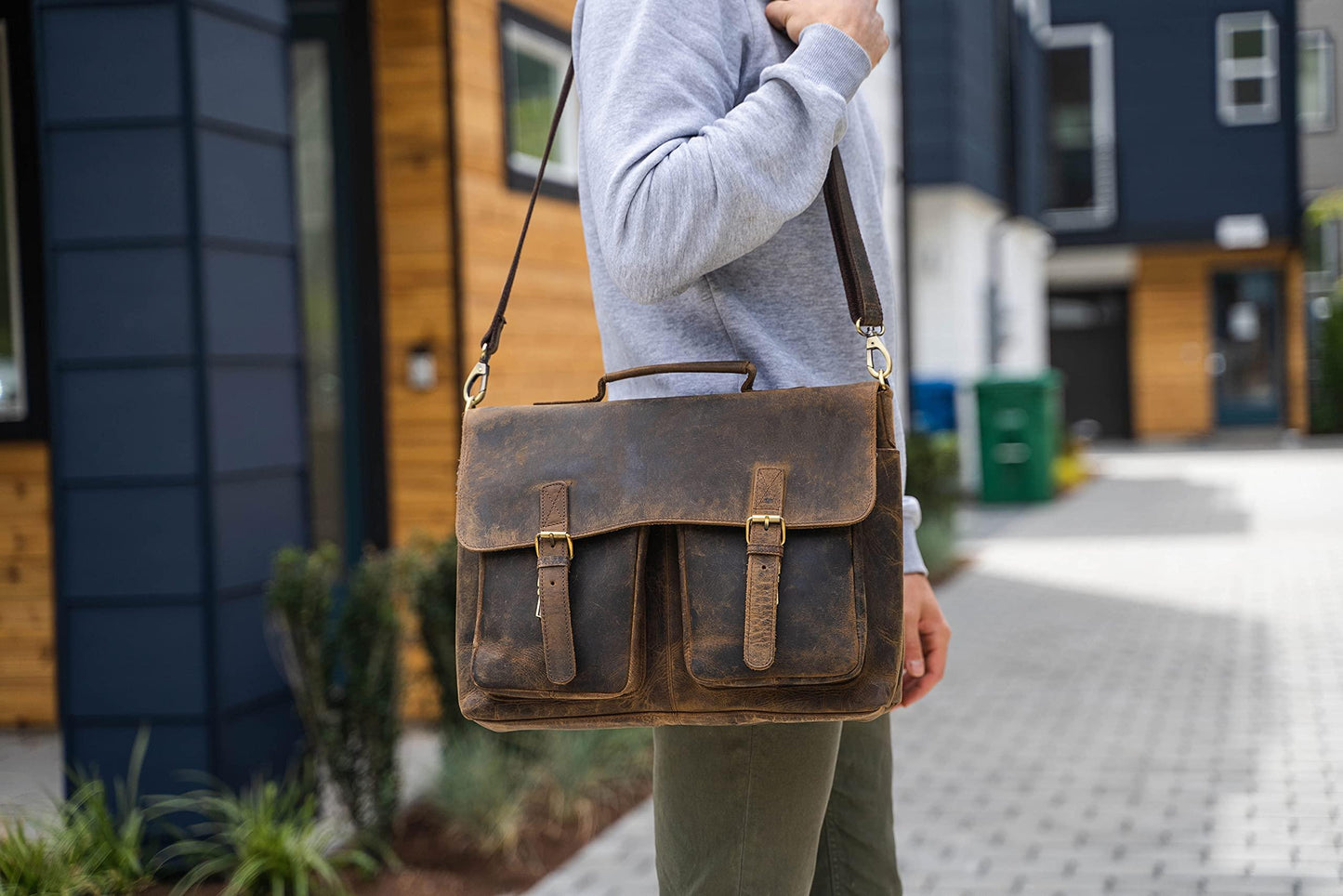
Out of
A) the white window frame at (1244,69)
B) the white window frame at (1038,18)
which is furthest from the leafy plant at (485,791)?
the white window frame at (1244,69)

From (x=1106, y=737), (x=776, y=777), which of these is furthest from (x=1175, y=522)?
(x=776, y=777)

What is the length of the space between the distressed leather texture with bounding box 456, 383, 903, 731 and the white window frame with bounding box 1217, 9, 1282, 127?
78.2 feet

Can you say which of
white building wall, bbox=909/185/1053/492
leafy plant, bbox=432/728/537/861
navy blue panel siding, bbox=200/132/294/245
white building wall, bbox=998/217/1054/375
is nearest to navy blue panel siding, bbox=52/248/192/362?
navy blue panel siding, bbox=200/132/294/245

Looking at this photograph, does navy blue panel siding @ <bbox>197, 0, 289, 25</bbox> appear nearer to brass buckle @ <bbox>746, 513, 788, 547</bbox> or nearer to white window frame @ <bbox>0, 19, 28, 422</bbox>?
white window frame @ <bbox>0, 19, 28, 422</bbox>

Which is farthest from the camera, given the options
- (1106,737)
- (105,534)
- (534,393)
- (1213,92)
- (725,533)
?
(1213,92)

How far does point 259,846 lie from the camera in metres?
3.69

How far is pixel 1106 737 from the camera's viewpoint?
5.67m

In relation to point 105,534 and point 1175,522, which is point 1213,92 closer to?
point 1175,522

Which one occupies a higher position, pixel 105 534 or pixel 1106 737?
pixel 105 534

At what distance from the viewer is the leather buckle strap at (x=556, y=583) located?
157 cm

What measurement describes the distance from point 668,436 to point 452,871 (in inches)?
113

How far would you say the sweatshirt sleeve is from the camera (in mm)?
1521

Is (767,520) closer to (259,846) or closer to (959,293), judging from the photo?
(259,846)

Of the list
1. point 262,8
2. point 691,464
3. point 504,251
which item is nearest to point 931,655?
point 691,464
